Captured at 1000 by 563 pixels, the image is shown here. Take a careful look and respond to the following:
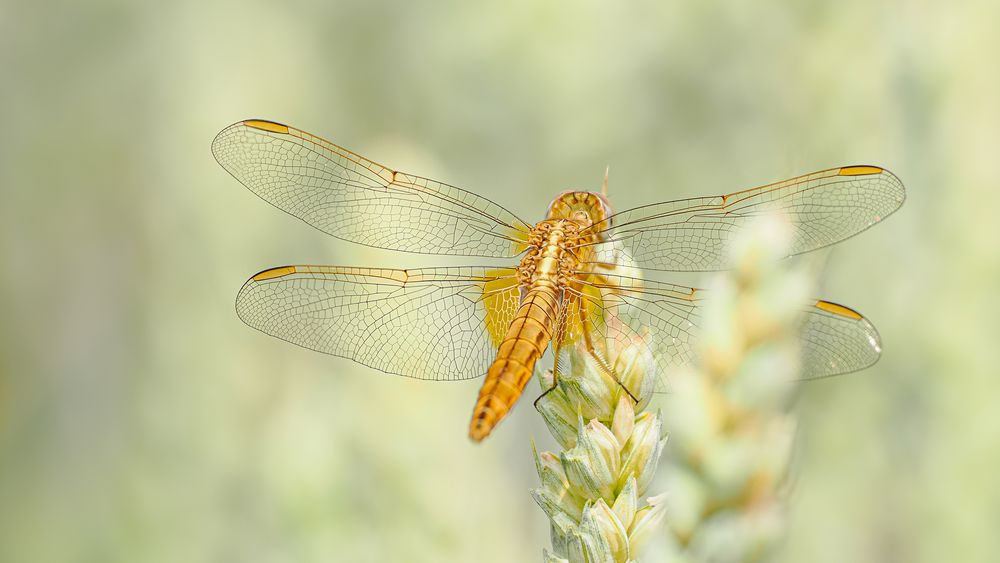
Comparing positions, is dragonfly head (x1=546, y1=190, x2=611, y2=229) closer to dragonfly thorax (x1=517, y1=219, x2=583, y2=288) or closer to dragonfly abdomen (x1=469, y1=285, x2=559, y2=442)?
dragonfly thorax (x1=517, y1=219, x2=583, y2=288)

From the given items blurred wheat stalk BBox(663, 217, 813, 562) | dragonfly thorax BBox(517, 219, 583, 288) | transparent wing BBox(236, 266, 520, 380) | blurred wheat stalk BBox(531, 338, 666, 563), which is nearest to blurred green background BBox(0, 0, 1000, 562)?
blurred wheat stalk BBox(663, 217, 813, 562)

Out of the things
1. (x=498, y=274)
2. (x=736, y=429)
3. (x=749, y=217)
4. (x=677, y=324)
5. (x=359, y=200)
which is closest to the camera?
(x=736, y=429)

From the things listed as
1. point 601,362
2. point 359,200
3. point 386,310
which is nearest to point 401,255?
point 359,200

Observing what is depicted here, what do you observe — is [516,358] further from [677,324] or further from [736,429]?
[736,429]

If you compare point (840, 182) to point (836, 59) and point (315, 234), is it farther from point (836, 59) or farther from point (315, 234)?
point (315, 234)

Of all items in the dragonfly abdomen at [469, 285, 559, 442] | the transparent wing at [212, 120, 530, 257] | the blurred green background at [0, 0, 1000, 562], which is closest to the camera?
the dragonfly abdomen at [469, 285, 559, 442]

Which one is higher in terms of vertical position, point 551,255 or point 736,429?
point 551,255
